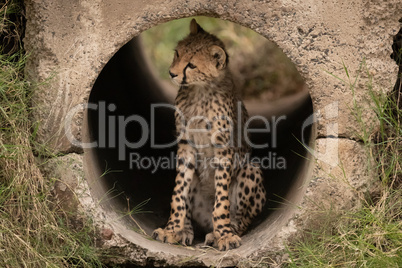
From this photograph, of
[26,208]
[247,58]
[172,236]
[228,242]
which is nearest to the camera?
[26,208]

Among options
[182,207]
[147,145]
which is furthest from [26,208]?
[147,145]

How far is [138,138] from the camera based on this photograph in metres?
6.00

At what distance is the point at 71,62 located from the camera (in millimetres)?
4117

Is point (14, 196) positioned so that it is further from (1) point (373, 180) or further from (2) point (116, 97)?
(1) point (373, 180)

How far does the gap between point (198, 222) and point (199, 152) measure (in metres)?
0.66

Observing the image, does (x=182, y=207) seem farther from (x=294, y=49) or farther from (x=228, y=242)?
(x=294, y=49)

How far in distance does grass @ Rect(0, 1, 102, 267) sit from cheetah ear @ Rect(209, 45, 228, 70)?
56.8 inches

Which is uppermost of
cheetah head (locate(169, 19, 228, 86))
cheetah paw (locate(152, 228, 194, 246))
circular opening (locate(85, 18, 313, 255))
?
cheetah head (locate(169, 19, 228, 86))

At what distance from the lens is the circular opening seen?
188 inches

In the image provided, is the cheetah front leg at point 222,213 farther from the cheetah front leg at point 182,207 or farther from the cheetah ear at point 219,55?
the cheetah ear at point 219,55

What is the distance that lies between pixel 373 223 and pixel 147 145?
279 cm

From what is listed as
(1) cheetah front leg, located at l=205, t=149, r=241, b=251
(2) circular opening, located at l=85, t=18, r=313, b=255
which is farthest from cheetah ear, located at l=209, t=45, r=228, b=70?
(1) cheetah front leg, located at l=205, t=149, r=241, b=251

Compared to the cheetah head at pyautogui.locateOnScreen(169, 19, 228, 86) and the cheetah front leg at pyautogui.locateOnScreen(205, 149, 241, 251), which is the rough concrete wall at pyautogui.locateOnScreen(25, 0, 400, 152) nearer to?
the cheetah head at pyautogui.locateOnScreen(169, 19, 228, 86)

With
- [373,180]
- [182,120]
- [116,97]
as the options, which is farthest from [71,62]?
[373,180]
